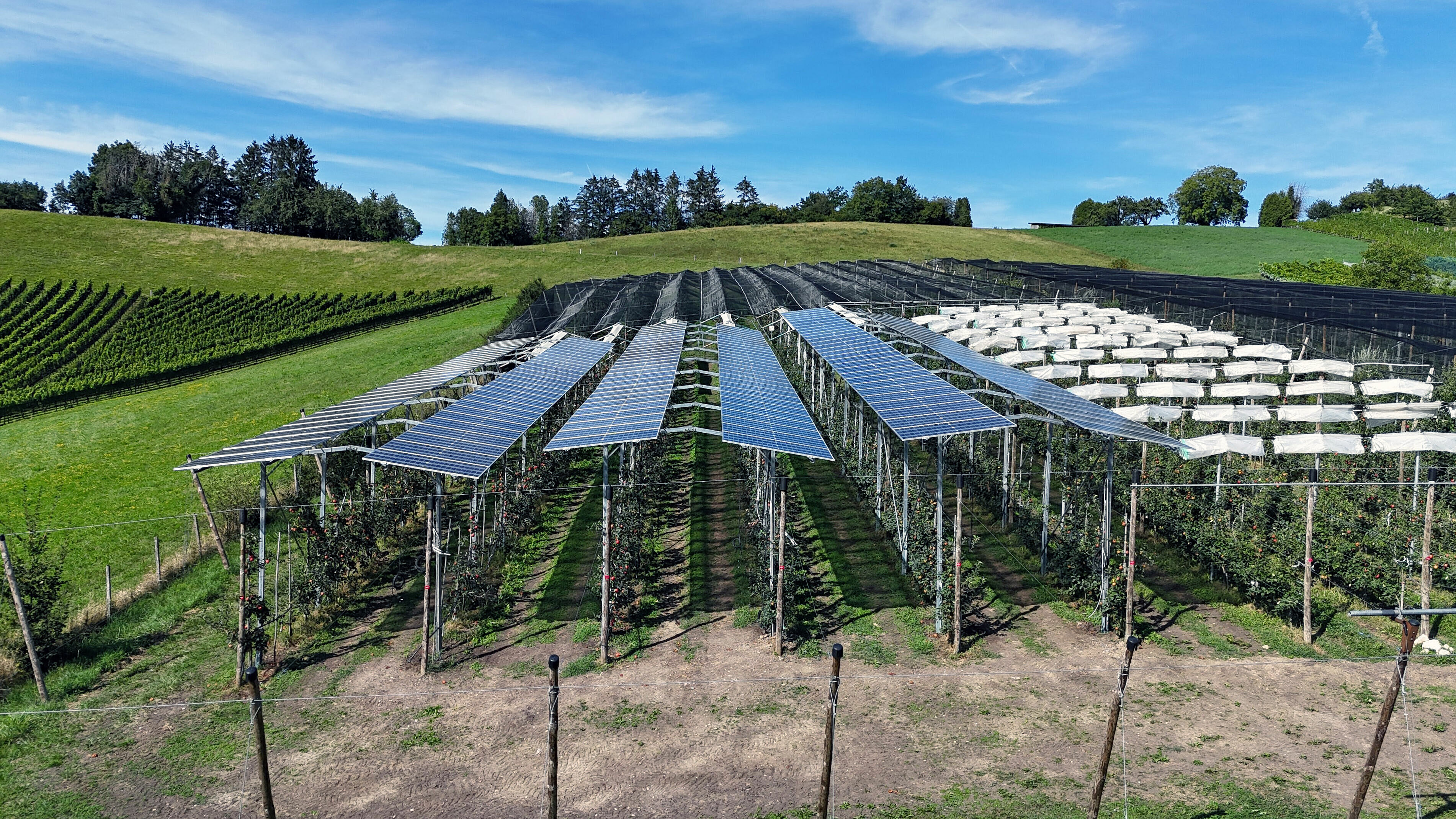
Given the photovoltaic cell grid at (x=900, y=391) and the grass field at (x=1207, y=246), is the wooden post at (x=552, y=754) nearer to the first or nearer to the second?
the photovoltaic cell grid at (x=900, y=391)

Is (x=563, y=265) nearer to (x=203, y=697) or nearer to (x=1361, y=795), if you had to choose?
(x=203, y=697)

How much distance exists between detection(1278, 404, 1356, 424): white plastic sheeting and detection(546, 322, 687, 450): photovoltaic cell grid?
14059mm

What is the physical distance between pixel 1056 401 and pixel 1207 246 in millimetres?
94603

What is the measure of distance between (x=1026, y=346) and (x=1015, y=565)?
655 inches

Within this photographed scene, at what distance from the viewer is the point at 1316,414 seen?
19.9 metres

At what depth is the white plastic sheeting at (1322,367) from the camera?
2570cm

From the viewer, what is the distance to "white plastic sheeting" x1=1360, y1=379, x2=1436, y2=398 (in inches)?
914

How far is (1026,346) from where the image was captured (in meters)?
32.4

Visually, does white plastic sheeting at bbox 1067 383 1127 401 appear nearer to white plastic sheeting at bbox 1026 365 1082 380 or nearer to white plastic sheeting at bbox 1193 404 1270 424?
white plastic sheeting at bbox 1193 404 1270 424

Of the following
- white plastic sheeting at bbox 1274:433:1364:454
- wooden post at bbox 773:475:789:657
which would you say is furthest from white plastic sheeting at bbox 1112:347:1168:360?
wooden post at bbox 773:475:789:657

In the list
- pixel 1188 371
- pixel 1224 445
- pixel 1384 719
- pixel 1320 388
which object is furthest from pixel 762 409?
pixel 1188 371

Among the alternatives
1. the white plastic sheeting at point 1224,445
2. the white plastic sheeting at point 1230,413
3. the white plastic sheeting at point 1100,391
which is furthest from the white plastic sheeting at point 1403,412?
the white plastic sheeting at point 1224,445

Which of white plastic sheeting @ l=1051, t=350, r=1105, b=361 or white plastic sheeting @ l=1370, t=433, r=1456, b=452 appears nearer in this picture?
white plastic sheeting @ l=1370, t=433, r=1456, b=452

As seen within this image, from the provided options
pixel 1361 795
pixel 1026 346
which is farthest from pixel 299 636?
pixel 1026 346
